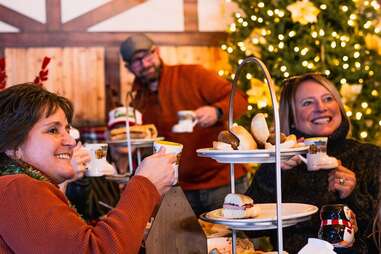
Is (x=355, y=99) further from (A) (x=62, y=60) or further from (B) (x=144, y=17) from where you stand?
(A) (x=62, y=60)

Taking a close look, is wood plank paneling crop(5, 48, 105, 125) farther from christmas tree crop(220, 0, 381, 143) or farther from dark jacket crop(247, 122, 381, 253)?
dark jacket crop(247, 122, 381, 253)

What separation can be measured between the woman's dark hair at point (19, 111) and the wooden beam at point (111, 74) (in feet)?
9.33

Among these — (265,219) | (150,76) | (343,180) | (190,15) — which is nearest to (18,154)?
(265,219)

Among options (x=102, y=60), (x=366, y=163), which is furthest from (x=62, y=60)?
(x=366, y=163)

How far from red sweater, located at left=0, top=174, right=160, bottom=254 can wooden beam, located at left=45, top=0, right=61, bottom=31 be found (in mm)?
3175

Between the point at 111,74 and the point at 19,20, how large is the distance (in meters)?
0.78

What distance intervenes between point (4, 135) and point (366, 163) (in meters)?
1.47

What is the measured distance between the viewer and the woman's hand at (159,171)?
1.84 metres

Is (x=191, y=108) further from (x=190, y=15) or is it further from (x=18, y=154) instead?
(x=18, y=154)

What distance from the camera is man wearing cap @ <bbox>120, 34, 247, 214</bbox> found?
12.5 ft

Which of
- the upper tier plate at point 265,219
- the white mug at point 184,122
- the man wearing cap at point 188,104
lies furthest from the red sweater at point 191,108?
the upper tier plate at point 265,219

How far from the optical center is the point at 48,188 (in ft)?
5.72

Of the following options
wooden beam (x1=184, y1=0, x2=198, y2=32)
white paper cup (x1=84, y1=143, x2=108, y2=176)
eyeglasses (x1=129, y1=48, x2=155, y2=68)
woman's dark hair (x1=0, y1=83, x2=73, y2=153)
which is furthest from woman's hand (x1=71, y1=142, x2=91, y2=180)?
wooden beam (x1=184, y1=0, x2=198, y2=32)

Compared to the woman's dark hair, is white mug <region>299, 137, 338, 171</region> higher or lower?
lower
